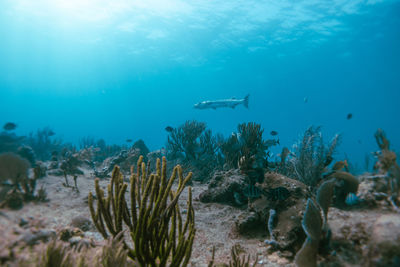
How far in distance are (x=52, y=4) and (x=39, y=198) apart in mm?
44318

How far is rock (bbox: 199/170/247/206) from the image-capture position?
241 inches

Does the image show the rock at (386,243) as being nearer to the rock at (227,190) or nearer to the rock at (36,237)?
the rock at (36,237)

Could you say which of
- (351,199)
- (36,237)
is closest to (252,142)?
(351,199)

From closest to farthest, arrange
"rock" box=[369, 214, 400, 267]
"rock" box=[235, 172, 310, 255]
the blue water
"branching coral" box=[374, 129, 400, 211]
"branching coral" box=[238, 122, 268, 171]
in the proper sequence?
"rock" box=[369, 214, 400, 267]
"branching coral" box=[374, 129, 400, 211]
"rock" box=[235, 172, 310, 255]
"branching coral" box=[238, 122, 268, 171]
the blue water

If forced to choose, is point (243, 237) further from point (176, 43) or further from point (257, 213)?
point (176, 43)

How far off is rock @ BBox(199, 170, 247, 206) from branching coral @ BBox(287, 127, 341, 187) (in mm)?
1870

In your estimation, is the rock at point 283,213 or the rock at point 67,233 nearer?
the rock at point 67,233

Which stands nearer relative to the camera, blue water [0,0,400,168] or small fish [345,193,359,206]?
small fish [345,193,359,206]

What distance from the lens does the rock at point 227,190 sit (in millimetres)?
6134

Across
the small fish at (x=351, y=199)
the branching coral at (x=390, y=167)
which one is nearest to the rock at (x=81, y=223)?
the small fish at (x=351, y=199)

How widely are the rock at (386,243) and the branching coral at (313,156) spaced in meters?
3.85

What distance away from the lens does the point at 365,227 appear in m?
2.67

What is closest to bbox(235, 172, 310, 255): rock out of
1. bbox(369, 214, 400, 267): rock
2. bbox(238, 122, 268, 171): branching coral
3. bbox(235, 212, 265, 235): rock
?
bbox(235, 212, 265, 235): rock

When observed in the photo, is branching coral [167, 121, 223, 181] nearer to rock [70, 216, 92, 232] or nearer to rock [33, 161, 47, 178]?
rock [33, 161, 47, 178]
